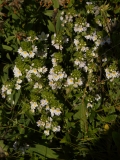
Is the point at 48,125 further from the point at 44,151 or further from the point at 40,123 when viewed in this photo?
the point at 44,151

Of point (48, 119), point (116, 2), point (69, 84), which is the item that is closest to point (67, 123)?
point (48, 119)

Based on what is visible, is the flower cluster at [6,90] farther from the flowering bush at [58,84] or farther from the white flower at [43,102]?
the white flower at [43,102]

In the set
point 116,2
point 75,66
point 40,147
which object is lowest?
point 40,147

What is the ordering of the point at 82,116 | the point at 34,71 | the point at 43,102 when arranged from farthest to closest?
the point at 82,116, the point at 43,102, the point at 34,71

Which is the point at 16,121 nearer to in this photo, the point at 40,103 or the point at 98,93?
the point at 40,103

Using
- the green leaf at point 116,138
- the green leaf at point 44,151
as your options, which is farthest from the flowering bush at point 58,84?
the green leaf at point 116,138

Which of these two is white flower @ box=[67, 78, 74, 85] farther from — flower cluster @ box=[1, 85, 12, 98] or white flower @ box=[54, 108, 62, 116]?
flower cluster @ box=[1, 85, 12, 98]

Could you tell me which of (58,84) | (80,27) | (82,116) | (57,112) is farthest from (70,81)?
(80,27)

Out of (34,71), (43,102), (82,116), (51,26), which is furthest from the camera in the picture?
(51,26)
